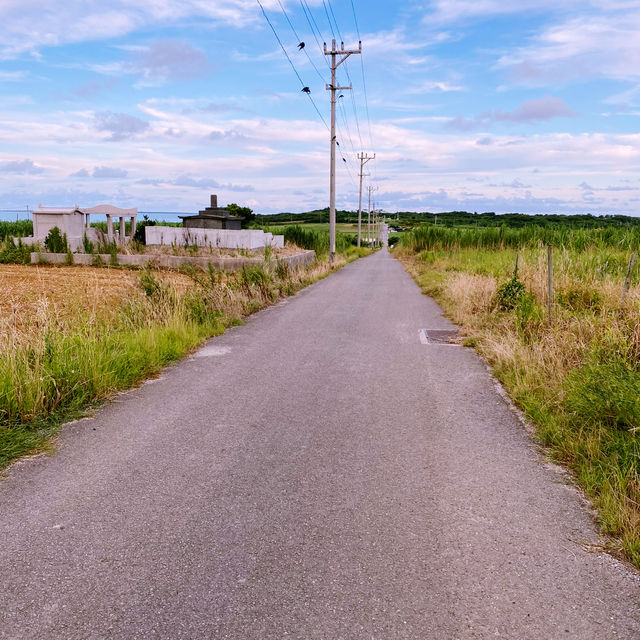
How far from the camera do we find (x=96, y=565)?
291 centimetres

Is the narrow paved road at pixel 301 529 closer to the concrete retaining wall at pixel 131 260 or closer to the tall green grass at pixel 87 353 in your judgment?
the tall green grass at pixel 87 353

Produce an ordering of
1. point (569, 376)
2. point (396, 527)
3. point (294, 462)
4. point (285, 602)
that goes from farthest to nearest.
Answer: point (569, 376) < point (294, 462) < point (396, 527) < point (285, 602)

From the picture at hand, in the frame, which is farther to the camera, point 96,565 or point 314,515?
point 314,515

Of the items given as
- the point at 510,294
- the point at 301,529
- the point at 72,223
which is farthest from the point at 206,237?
the point at 301,529

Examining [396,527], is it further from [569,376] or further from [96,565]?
[569,376]

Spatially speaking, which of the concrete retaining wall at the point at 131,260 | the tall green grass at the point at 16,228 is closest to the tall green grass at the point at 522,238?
the concrete retaining wall at the point at 131,260

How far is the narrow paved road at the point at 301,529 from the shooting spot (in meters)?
2.55

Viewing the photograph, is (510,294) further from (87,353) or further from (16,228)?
(16,228)

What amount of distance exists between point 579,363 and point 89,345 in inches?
221

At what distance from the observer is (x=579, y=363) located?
6223 mm

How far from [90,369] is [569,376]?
5.16m

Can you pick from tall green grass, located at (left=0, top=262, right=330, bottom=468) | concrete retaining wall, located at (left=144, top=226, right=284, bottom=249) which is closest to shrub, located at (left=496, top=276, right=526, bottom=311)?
tall green grass, located at (left=0, top=262, right=330, bottom=468)

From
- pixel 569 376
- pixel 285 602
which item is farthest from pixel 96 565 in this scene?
pixel 569 376

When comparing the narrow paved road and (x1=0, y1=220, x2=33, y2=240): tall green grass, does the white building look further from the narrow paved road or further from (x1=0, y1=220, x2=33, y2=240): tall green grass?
the narrow paved road
